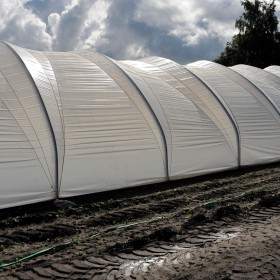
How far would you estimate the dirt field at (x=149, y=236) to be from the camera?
17.5 feet

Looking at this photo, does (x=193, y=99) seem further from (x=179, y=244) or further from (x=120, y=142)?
(x=179, y=244)

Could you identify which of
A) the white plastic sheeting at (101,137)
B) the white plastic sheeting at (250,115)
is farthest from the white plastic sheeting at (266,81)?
the white plastic sheeting at (101,137)

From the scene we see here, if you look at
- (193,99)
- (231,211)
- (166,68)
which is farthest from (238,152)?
(231,211)

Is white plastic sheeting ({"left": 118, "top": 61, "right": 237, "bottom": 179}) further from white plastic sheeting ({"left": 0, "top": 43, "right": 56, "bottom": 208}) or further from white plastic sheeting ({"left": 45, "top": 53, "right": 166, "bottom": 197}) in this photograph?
white plastic sheeting ({"left": 0, "top": 43, "right": 56, "bottom": 208})

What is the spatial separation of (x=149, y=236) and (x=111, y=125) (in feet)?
15.5

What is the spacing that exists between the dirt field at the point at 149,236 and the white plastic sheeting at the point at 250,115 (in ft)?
12.1

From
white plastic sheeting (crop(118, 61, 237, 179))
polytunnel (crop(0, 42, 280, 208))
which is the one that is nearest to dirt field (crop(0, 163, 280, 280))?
polytunnel (crop(0, 42, 280, 208))

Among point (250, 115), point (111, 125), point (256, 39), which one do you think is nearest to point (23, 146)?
point (111, 125)

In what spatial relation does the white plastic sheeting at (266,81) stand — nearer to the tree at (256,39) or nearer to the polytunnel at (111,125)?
the polytunnel at (111,125)

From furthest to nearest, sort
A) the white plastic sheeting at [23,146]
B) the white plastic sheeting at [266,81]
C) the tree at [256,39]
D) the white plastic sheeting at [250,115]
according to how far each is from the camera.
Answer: the tree at [256,39] → the white plastic sheeting at [266,81] → the white plastic sheeting at [250,115] → the white plastic sheeting at [23,146]

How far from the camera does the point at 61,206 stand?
885 cm

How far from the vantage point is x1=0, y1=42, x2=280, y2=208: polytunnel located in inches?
365

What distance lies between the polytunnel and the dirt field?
610 mm

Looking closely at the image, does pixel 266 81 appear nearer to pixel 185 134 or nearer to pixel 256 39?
pixel 185 134
